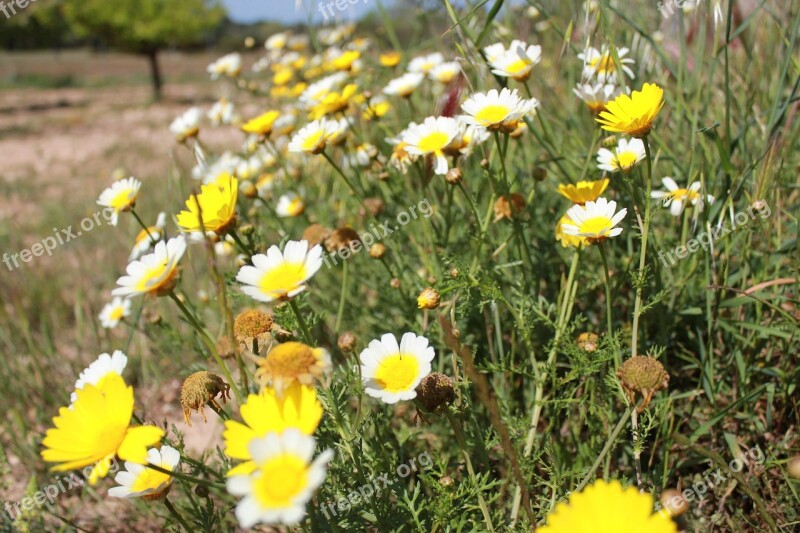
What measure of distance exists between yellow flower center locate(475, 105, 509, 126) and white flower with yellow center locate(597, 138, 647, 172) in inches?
9.1

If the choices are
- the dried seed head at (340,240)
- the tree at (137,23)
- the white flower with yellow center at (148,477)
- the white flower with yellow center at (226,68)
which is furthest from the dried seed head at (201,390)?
the tree at (137,23)

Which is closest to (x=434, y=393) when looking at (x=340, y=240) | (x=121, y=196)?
(x=340, y=240)

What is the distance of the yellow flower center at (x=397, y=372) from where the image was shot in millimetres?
1007

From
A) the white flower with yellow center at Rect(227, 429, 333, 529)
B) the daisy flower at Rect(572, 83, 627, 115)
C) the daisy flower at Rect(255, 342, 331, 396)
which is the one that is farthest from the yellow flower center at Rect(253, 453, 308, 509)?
the daisy flower at Rect(572, 83, 627, 115)

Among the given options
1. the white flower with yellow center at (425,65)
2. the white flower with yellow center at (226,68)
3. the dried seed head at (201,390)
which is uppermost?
the white flower with yellow center at (226,68)

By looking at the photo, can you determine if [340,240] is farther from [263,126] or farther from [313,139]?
[263,126]

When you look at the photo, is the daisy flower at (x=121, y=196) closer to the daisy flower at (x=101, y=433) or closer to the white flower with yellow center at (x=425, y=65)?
the daisy flower at (x=101, y=433)

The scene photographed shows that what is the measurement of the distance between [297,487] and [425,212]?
1.07 m

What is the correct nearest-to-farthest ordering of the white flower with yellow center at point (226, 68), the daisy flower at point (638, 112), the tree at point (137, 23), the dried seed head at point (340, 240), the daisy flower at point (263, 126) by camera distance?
1. the daisy flower at point (638, 112)
2. the dried seed head at point (340, 240)
3. the daisy flower at point (263, 126)
4. the white flower with yellow center at point (226, 68)
5. the tree at point (137, 23)

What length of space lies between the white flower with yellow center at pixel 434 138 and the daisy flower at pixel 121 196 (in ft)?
2.24

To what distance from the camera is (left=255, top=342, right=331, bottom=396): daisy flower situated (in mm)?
816

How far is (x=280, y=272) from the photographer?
1022 millimetres

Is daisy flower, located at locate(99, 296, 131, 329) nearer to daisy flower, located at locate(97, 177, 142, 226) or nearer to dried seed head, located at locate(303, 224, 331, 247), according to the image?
daisy flower, located at locate(97, 177, 142, 226)

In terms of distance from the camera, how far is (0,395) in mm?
2201
